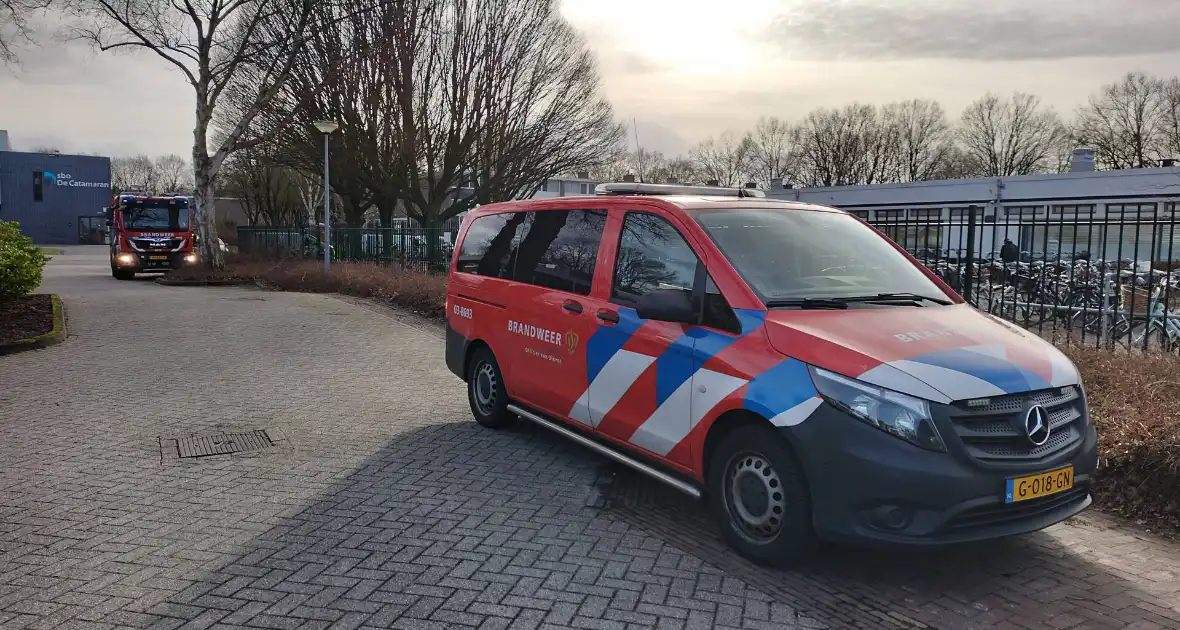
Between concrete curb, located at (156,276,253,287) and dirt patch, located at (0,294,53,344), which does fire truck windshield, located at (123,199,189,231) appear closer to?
concrete curb, located at (156,276,253,287)

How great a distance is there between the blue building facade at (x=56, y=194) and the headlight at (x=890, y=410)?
64555mm

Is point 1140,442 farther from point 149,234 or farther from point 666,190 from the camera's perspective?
point 149,234

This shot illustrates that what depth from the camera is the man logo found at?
3.58m

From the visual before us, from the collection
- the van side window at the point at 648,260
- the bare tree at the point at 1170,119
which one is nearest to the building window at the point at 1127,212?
the van side window at the point at 648,260

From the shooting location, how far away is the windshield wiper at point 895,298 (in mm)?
4191

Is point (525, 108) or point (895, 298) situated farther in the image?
point (525, 108)

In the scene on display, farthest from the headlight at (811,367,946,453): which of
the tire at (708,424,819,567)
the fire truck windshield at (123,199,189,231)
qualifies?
the fire truck windshield at (123,199,189,231)

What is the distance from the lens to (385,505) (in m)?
4.75

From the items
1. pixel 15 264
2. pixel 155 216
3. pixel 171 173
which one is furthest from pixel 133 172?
pixel 15 264

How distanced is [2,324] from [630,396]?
1093cm

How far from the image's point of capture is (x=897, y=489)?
11.1 ft

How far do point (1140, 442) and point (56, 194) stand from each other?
224 feet

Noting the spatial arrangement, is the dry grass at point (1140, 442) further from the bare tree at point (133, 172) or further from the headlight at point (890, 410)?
the bare tree at point (133, 172)

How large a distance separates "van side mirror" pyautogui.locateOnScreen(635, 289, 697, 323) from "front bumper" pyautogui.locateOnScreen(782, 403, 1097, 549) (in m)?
0.84
